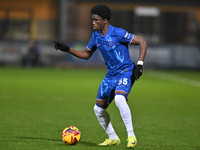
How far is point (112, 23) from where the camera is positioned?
117 ft

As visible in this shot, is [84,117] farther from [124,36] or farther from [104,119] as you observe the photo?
[124,36]

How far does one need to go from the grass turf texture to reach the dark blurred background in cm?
1255

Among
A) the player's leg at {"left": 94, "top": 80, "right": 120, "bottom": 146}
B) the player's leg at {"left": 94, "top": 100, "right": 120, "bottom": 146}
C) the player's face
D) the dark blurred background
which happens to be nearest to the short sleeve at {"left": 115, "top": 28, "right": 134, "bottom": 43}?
the player's face

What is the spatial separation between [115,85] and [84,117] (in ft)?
11.8

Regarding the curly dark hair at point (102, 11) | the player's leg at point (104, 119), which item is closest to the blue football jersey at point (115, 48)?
the curly dark hair at point (102, 11)

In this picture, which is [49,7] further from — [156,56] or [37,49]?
[156,56]

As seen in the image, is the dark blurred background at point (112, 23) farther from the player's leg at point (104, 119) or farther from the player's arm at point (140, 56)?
the player's arm at point (140, 56)

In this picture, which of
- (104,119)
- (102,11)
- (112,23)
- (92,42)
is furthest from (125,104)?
(112,23)

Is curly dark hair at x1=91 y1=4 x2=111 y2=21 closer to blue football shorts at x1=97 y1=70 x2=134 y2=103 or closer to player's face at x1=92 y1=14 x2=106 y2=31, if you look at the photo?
player's face at x1=92 y1=14 x2=106 y2=31

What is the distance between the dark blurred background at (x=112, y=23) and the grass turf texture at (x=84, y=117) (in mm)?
12547

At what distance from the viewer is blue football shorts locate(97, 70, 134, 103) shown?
7078 mm

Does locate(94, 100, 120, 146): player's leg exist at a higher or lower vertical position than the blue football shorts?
lower

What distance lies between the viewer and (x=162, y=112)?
12000mm

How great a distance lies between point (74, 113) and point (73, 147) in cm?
420
